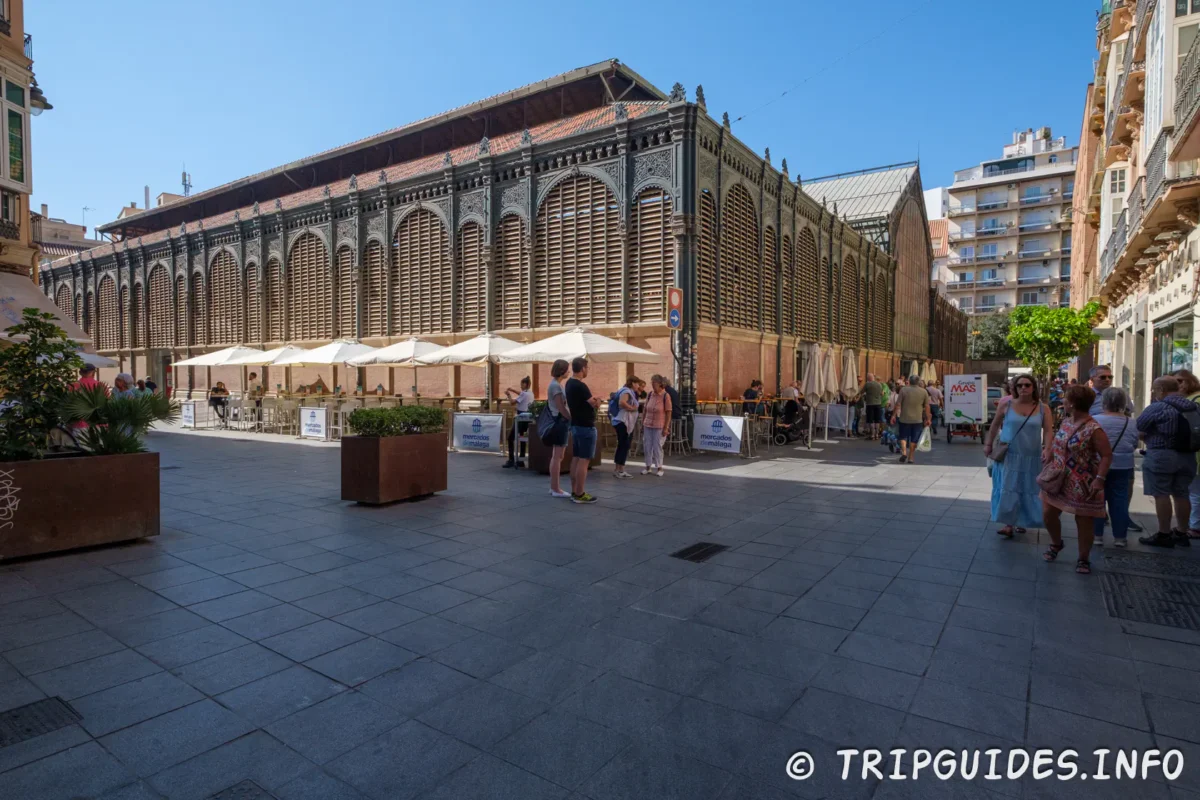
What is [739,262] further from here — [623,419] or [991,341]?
[991,341]

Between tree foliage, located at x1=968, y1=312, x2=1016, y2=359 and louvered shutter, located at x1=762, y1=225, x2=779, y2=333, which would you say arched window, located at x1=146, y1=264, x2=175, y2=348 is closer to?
louvered shutter, located at x1=762, y1=225, x2=779, y2=333

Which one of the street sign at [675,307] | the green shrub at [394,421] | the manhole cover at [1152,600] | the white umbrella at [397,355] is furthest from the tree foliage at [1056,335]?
the green shrub at [394,421]

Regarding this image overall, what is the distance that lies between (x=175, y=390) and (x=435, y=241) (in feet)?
56.4

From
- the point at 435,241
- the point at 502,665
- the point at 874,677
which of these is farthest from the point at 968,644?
the point at 435,241

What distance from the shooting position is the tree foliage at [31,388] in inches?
227

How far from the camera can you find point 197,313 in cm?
2781

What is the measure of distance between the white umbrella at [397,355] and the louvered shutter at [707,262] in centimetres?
696

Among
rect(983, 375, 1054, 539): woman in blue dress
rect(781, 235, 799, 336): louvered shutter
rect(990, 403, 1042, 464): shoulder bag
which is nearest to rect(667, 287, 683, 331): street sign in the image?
rect(781, 235, 799, 336): louvered shutter

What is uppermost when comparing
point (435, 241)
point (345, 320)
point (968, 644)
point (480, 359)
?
point (435, 241)

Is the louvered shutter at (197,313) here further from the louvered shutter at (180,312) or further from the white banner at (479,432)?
the white banner at (479,432)

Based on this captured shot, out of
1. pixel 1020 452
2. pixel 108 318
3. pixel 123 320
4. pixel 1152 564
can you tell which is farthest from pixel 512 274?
pixel 108 318

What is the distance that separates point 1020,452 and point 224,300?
28570 mm

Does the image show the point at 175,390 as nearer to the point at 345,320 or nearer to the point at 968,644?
the point at 345,320

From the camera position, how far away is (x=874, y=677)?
3.62 metres
